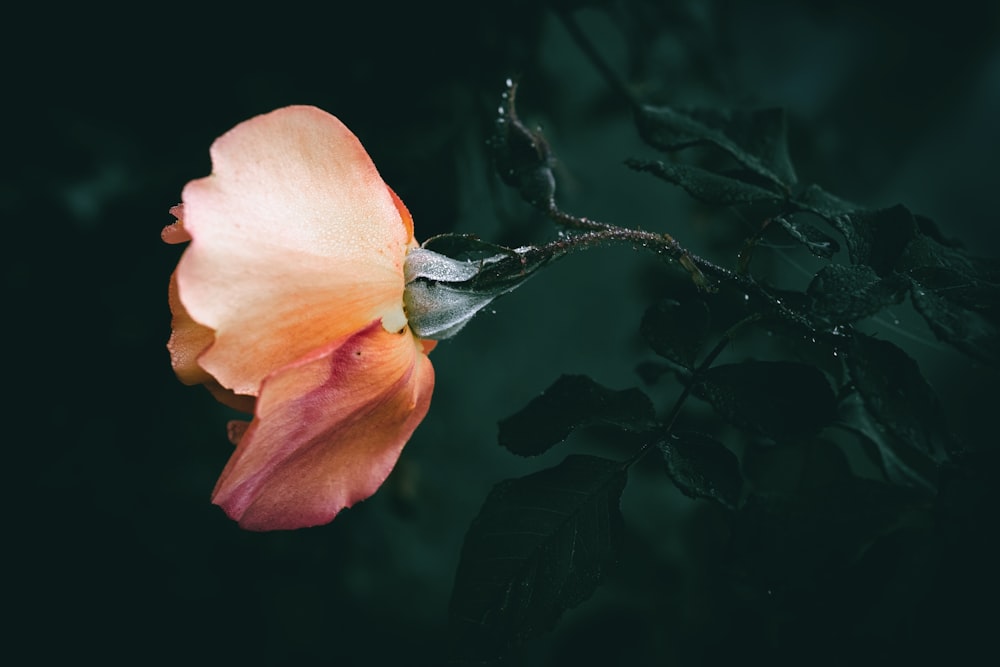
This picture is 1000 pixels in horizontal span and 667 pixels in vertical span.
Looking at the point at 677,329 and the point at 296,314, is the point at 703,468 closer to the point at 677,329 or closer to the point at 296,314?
the point at 677,329

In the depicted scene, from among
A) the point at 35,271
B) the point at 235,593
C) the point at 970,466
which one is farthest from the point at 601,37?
the point at 970,466

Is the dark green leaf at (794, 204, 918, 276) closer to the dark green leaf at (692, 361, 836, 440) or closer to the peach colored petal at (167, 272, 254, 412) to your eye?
the dark green leaf at (692, 361, 836, 440)

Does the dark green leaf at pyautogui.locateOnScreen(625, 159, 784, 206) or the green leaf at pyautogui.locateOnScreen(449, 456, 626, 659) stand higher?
the dark green leaf at pyautogui.locateOnScreen(625, 159, 784, 206)

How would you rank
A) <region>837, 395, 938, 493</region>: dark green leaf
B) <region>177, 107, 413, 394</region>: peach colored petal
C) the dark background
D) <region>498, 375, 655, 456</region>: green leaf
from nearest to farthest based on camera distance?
<region>177, 107, 413, 394</region>: peach colored petal → <region>498, 375, 655, 456</region>: green leaf → <region>837, 395, 938, 493</region>: dark green leaf → the dark background

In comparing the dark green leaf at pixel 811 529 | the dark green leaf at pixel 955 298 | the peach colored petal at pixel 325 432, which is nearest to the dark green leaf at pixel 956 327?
the dark green leaf at pixel 955 298

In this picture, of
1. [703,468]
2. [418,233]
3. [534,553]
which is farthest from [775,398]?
[418,233]

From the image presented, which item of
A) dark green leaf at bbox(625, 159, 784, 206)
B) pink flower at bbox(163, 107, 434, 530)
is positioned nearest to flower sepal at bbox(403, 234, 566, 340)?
pink flower at bbox(163, 107, 434, 530)
